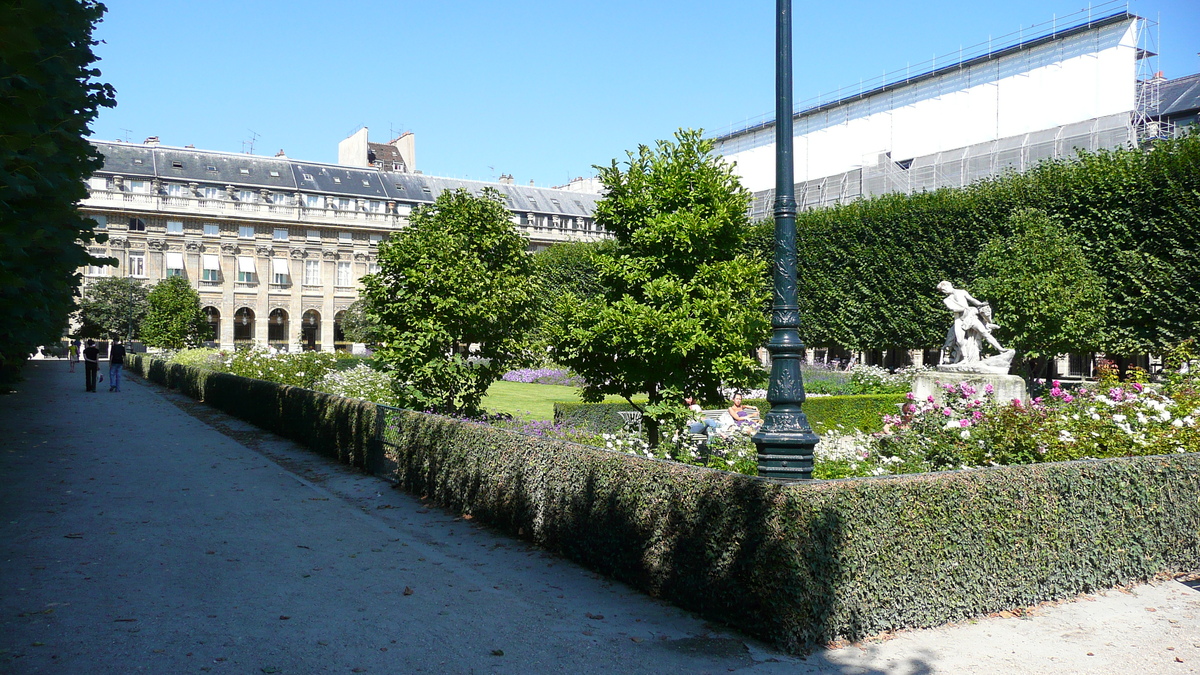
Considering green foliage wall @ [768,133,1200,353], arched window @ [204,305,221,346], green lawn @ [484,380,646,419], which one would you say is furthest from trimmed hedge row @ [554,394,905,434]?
arched window @ [204,305,221,346]

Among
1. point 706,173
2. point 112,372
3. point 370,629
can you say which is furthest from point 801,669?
point 112,372

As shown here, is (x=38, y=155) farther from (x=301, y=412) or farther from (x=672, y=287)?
(x=301, y=412)

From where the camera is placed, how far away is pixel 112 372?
94.8ft

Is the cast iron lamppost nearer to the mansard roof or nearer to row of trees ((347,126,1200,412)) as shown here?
row of trees ((347,126,1200,412))

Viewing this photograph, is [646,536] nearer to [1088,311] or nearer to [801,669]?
[801,669]

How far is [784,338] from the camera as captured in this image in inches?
257

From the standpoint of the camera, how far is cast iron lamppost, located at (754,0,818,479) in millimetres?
6230

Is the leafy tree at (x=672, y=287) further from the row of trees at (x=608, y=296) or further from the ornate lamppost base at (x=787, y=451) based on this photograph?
the ornate lamppost base at (x=787, y=451)

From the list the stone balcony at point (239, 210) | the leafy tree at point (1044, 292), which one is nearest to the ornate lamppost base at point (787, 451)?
the leafy tree at point (1044, 292)

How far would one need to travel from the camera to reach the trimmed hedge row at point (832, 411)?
1720 cm

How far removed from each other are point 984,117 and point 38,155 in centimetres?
4249

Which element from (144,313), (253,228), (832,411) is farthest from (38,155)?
(253,228)

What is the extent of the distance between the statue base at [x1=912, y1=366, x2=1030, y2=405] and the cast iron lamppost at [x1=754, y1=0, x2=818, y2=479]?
36.6ft

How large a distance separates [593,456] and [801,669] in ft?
9.43
